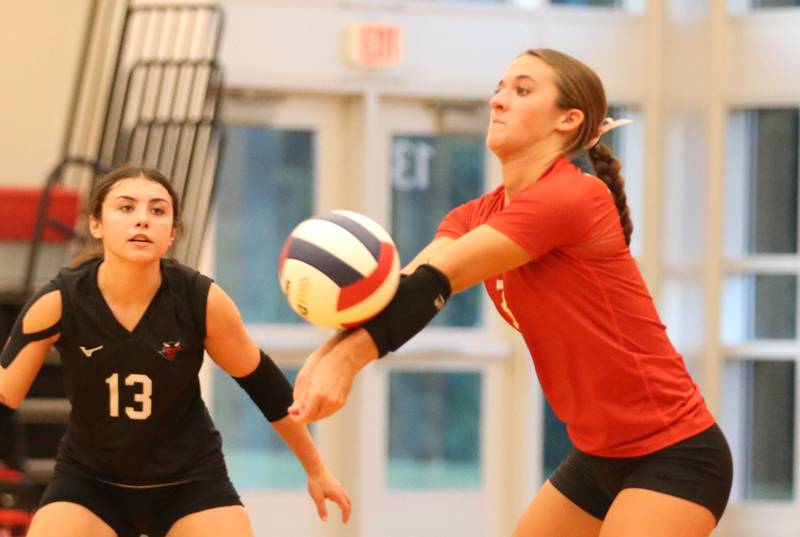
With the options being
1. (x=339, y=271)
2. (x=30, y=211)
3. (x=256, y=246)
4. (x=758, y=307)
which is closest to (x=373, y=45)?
(x=256, y=246)

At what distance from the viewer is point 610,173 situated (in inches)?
104

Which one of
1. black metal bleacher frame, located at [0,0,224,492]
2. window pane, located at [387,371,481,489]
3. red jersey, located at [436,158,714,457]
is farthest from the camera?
window pane, located at [387,371,481,489]

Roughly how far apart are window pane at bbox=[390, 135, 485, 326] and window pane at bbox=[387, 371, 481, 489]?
0.34 meters

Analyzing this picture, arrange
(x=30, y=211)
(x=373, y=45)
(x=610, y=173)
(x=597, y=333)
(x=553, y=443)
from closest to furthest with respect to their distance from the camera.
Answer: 1. (x=597, y=333)
2. (x=610, y=173)
3. (x=30, y=211)
4. (x=373, y=45)
5. (x=553, y=443)

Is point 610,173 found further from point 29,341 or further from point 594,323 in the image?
point 29,341

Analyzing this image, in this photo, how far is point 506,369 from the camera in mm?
6773

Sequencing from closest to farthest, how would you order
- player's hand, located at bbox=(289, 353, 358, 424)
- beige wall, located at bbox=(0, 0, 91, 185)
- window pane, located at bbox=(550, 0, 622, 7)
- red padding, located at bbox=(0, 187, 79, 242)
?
player's hand, located at bbox=(289, 353, 358, 424) < red padding, located at bbox=(0, 187, 79, 242) < beige wall, located at bbox=(0, 0, 91, 185) < window pane, located at bbox=(550, 0, 622, 7)

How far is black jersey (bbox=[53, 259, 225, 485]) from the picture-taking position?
2.87 m

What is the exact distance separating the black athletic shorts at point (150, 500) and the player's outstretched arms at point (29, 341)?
0.23 metres

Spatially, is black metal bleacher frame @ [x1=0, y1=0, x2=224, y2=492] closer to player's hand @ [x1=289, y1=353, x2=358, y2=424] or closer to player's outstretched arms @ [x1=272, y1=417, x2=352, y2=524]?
player's outstretched arms @ [x1=272, y1=417, x2=352, y2=524]

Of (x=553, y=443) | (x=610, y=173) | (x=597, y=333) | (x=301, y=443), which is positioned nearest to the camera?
(x=597, y=333)

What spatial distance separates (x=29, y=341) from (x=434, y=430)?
13.4 feet

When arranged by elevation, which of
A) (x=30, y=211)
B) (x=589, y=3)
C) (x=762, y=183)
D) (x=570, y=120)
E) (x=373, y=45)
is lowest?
(x=570, y=120)

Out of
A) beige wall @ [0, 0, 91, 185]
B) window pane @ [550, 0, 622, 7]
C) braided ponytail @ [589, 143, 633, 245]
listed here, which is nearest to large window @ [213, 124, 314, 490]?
beige wall @ [0, 0, 91, 185]
